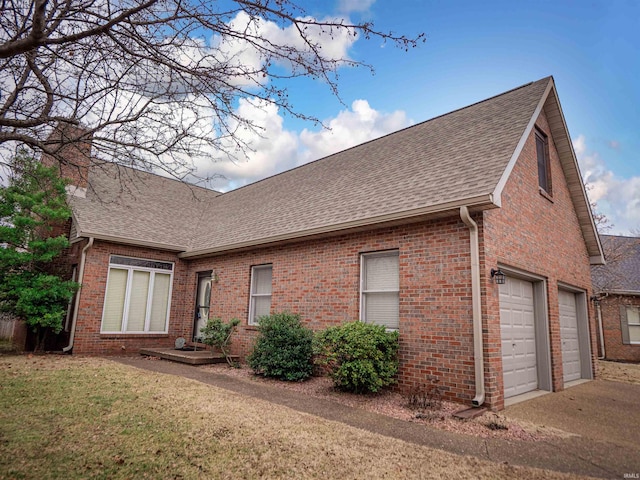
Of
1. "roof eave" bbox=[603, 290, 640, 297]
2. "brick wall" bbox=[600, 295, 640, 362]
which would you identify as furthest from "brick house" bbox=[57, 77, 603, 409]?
"brick wall" bbox=[600, 295, 640, 362]

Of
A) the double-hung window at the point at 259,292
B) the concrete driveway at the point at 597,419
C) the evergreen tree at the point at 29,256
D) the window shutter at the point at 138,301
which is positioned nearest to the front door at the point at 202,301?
the window shutter at the point at 138,301

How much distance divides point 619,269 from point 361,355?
62.4 feet

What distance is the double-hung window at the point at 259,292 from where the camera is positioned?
1056 cm

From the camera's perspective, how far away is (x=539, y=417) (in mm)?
6137

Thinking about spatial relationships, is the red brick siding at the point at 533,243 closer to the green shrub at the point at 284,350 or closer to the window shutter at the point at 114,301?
the green shrub at the point at 284,350

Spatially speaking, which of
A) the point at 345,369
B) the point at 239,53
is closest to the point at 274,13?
the point at 239,53

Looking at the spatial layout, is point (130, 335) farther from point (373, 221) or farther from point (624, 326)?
point (624, 326)

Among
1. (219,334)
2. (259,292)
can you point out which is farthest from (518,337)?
(219,334)

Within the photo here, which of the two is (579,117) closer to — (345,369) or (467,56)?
(467,56)

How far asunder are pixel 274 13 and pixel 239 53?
0.56m

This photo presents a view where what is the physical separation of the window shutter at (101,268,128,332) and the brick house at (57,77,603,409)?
30mm

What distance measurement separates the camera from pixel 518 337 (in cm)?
785

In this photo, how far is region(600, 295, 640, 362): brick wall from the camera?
16.8 metres

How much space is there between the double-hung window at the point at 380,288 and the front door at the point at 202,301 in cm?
625
